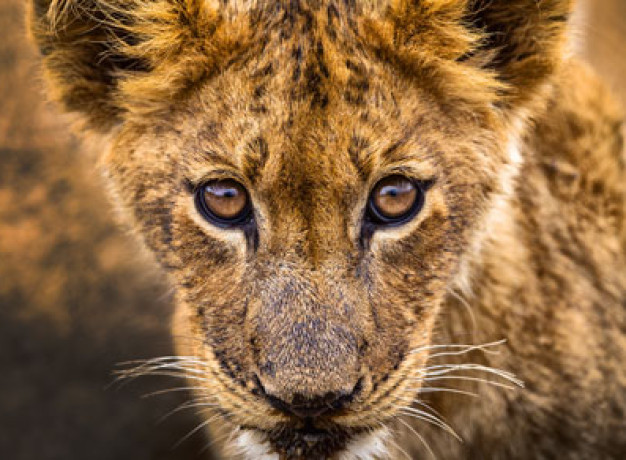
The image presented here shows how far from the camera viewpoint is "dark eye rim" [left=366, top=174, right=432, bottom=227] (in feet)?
9.00

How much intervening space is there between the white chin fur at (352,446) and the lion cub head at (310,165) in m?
0.02

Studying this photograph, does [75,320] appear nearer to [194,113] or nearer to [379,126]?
[194,113]

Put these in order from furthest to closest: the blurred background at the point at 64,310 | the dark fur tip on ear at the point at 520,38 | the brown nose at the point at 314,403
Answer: the blurred background at the point at 64,310 < the dark fur tip on ear at the point at 520,38 < the brown nose at the point at 314,403

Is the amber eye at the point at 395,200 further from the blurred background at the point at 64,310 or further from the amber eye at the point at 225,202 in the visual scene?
the blurred background at the point at 64,310

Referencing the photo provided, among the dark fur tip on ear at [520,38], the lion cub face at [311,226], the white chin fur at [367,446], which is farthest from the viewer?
the dark fur tip on ear at [520,38]

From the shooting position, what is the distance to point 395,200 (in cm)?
276

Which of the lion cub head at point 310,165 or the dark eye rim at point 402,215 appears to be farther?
the dark eye rim at point 402,215

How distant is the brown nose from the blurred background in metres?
2.26

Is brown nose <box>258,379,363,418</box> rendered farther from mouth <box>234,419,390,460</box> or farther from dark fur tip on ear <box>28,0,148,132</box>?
dark fur tip on ear <box>28,0,148,132</box>

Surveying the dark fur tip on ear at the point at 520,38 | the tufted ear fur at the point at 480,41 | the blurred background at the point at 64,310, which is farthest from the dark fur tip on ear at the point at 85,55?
the blurred background at the point at 64,310

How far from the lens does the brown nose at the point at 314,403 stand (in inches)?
96.0

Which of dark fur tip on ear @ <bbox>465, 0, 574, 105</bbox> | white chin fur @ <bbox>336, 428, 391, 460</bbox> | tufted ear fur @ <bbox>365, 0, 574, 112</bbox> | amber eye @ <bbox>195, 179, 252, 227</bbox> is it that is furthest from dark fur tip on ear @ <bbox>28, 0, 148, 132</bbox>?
white chin fur @ <bbox>336, 428, 391, 460</bbox>

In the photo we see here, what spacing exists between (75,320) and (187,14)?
9.16ft

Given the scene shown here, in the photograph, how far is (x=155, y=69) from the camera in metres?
2.91
